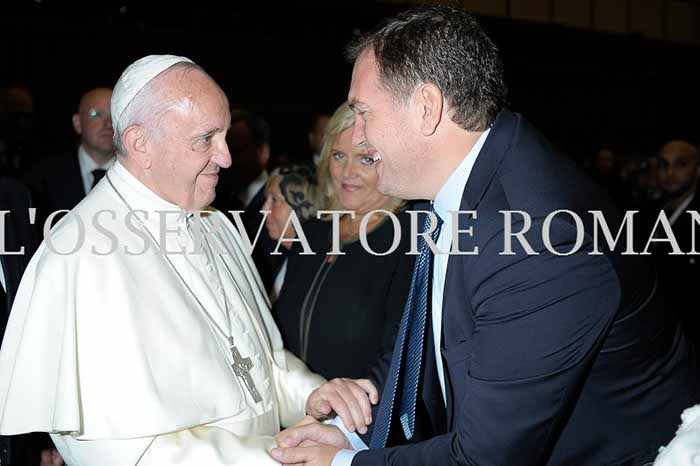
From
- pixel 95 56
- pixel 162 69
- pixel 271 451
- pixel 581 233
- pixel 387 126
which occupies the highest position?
pixel 95 56

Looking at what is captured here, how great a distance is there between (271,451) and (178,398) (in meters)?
0.29

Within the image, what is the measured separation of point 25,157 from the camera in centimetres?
792

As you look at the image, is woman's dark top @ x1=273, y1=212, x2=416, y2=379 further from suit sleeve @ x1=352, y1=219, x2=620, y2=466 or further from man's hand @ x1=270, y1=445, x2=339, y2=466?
suit sleeve @ x1=352, y1=219, x2=620, y2=466

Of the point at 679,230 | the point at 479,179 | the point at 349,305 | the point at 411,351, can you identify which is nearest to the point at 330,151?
the point at 349,305

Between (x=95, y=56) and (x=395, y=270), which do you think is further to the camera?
(x=95, y=56)

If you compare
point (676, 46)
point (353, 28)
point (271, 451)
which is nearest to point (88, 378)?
point (271, 451)

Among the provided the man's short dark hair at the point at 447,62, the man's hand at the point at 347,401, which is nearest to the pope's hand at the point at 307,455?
the man's hand at the point at 347,401

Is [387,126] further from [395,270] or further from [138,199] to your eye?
[395,270]

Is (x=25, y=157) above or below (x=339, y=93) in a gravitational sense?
below

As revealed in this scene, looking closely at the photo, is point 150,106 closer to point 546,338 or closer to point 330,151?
point 546,338

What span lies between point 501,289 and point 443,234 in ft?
1.37

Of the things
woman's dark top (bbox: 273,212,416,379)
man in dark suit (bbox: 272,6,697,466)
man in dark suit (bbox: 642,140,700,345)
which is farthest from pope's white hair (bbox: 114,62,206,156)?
man in dark suit (bbox: 642,140,700,345)

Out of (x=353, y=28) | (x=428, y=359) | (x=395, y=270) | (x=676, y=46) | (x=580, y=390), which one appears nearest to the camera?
(x=580, y=390)

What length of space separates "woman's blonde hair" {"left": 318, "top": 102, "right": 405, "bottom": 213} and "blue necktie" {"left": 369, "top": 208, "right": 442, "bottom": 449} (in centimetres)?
143
